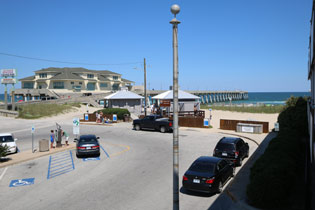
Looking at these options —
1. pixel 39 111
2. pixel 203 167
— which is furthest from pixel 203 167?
pixel 39 111

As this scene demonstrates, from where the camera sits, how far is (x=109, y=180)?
14.3 m

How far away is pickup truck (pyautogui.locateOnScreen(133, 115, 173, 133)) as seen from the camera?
30.8 meters

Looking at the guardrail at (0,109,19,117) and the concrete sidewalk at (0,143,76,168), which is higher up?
the guardrail at (0,109,19,117)

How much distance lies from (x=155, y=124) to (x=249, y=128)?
1009cm

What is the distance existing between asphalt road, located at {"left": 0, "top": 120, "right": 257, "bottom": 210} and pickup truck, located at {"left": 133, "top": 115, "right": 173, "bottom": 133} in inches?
261

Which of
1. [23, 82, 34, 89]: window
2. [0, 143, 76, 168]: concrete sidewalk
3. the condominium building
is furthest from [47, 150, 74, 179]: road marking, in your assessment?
[23, 82, 34, 89]: window

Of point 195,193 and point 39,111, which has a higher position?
point 39,111

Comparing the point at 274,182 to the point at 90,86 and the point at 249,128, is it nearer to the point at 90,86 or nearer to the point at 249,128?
the point at 249,128

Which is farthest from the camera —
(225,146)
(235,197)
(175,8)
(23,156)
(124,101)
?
(124,101)

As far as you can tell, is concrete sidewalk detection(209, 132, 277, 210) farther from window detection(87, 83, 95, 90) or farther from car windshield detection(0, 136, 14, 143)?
window detection(87, 83, 95, 90)

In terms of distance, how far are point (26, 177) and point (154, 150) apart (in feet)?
30.6

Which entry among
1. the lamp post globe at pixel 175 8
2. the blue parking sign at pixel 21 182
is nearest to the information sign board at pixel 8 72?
the blue parking sign at pixel 21 182

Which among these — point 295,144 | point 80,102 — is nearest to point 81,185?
point 295,144

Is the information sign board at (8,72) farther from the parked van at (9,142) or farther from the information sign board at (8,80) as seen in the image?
the parked van at (9,142)
